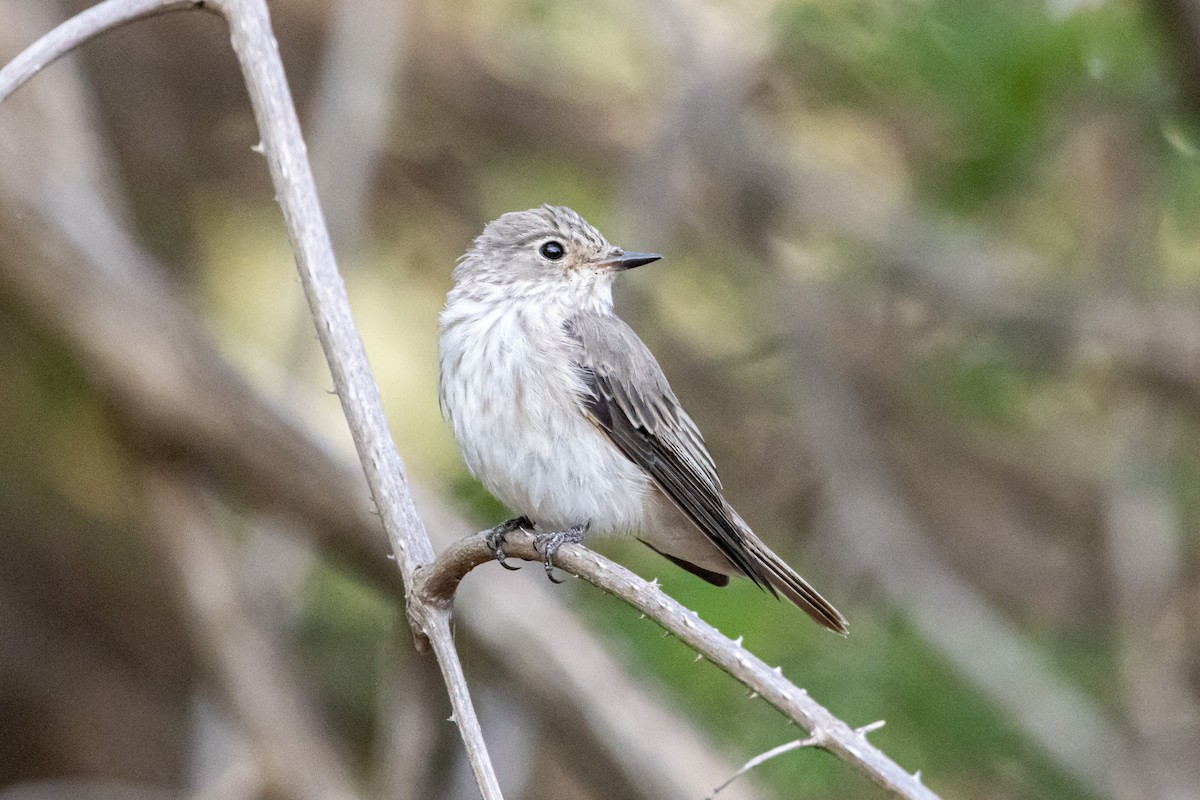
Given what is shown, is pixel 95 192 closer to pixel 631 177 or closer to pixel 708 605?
pixel 631 177

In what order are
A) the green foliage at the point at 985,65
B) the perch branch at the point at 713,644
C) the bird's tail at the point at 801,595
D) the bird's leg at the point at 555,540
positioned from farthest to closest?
the green foliage at the point at 985,65, the bird's tail at the point at 801,595, the bird's leg at the point at 555,540, the perch branch at the point at 713,644

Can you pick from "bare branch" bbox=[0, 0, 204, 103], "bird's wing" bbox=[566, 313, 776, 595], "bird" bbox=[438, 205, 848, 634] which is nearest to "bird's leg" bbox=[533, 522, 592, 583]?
"bird" bbox=[438, 205, 848, 634]

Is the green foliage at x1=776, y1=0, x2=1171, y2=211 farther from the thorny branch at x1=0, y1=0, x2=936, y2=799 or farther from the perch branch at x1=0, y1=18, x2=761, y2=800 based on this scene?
the thorny branch at x1=0, y1=0, x2=936, y2=799

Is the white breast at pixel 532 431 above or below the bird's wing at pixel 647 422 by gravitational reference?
below

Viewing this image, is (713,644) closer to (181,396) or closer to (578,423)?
(578,423)

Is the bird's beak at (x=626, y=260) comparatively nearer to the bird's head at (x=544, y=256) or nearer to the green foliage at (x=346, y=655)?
the bird's head at (x=544, y=256)

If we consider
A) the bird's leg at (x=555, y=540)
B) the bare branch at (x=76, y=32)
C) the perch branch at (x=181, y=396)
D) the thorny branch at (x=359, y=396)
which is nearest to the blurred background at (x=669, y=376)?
the perch branch at (x=181, y=396)

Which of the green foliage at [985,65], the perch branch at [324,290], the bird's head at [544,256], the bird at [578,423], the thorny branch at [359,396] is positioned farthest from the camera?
the green foliage at [985,65]
